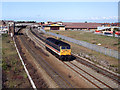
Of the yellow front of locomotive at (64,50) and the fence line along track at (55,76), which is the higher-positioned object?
the yellow front of locomotive at (64,50)

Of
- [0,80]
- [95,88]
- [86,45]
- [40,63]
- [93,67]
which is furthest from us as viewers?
[86,45]

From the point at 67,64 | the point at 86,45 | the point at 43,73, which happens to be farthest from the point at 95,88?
the point at 86,45

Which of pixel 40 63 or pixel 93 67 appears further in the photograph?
pixel 40 63

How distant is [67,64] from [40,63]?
489cm

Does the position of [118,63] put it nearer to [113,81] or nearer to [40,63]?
[113,81]

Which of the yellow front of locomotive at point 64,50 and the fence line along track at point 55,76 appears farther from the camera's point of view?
the yellow front of locomotive at point 64,50

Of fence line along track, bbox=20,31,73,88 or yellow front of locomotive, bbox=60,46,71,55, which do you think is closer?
fence line along track, bbox=20,31,73,88

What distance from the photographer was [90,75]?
74.3 ft

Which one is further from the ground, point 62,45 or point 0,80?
point 62,45

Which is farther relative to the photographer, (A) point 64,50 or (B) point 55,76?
(A) point 64,50

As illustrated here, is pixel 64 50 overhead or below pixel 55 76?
overhead

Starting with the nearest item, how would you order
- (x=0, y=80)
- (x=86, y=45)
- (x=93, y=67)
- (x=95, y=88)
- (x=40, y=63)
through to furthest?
(x=95, y=88), (x=0, y=80), (x=93, y=67), (x=40, y=63), (x=86, y=45)

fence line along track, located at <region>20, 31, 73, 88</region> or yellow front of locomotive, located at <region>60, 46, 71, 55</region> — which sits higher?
yellow front of locomotive, located at <region>60, 46, 71, 55</region>

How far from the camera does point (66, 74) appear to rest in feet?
76.1
